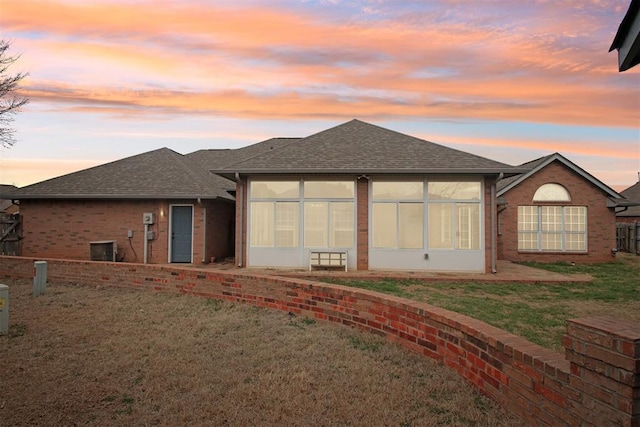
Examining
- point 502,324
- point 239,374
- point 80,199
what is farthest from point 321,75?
point 239,374

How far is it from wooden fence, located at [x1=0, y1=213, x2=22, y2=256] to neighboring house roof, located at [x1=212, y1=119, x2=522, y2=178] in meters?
9.05

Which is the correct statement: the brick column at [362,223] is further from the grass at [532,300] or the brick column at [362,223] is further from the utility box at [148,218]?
the utility box at [148,218]

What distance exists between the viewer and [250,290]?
7562 millimetres

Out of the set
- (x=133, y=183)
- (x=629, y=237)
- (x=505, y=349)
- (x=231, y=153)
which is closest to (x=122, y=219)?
(x=133, y=183)

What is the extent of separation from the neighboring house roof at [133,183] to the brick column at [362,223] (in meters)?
5.39

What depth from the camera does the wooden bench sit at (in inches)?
521

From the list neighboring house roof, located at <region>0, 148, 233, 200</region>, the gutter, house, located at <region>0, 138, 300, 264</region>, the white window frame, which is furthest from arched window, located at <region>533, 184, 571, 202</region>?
house, located at <region>0, 138, 300, 264</region>

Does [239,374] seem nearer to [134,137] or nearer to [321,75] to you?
[321,75]

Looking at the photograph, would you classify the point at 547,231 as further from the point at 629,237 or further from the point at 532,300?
the point at 532,300

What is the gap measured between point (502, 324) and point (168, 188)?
1295 centimetres

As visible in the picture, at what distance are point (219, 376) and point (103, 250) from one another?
12.3 metres

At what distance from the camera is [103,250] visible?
1471 centimetres

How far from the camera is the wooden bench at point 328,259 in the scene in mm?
13227

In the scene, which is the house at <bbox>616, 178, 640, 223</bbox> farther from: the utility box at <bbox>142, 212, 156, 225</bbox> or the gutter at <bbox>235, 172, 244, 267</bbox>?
the utility box at <bbox>142, 212, 156, 225</bbox>
